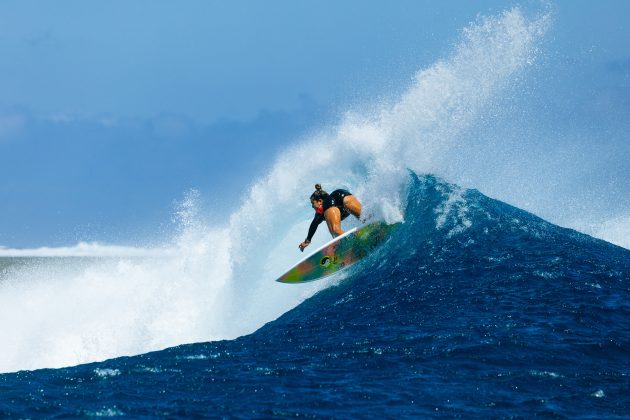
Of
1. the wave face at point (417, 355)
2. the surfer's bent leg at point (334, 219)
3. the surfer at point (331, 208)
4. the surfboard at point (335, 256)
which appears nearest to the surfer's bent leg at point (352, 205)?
the surfer at point (331, 208)

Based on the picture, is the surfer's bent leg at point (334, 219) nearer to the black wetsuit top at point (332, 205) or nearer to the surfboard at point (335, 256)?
the black wetsuit top at point (332, 205)

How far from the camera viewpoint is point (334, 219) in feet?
49.5

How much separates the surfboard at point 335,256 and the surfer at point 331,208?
0.43m

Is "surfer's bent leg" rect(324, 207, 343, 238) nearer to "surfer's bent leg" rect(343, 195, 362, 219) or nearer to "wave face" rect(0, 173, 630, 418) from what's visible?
"surfer's bent leg" rect(343, 195, 362, 219)

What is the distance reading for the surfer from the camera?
49.4 ft

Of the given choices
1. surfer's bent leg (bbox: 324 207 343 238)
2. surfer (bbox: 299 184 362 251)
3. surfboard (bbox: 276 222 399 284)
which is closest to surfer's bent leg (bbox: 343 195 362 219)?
surfer (bbox: 299 184 362 251)

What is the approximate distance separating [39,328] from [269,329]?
940cm

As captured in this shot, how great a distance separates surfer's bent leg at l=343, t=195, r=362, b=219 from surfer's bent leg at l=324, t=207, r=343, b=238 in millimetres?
379

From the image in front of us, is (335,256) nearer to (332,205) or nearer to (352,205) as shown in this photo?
(332,205)

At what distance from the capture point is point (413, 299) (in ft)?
39.3

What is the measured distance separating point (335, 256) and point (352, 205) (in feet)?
5.18

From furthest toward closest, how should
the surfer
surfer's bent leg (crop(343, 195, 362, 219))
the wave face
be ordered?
surfer's bent leg (crop(343, 195, 362, 219)) < the surfer < the wave face

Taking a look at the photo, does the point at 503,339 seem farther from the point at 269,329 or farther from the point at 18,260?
the point at 18,260

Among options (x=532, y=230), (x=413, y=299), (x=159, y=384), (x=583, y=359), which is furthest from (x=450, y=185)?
(x=159, y=384)
